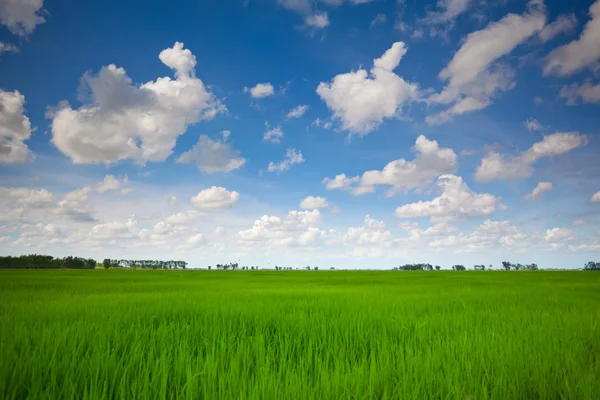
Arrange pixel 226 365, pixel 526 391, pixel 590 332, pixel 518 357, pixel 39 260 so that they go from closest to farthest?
pixel 526 391 < pixel 226 365 < pixel 518 357 < pixel 590 332 < pixel 39 260

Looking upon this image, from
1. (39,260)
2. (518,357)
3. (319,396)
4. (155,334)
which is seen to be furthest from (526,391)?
(39,260)

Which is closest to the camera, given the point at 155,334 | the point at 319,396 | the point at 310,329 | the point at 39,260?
the point at 319,396

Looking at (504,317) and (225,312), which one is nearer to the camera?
(225,312)

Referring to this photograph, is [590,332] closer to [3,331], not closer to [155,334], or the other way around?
[155,334]

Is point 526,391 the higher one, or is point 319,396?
point 319,396

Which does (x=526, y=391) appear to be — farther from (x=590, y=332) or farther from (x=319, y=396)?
(x=590, y=332)

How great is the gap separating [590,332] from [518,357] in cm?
284

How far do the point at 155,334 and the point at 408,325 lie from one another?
388cm

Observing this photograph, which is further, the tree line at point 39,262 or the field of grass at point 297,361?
the tree line at point 39,262

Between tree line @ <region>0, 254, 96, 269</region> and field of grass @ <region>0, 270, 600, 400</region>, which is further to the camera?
tree line @ <region>0, 254, 96, 269</region>

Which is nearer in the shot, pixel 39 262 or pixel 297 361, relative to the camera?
pixel 297 361

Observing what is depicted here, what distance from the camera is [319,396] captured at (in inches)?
92.1

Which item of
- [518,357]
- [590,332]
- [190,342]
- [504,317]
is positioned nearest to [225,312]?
[190,342]

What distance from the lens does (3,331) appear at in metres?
4.17
